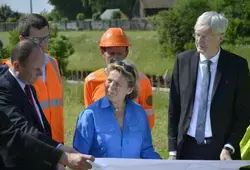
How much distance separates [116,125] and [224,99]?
0.92m

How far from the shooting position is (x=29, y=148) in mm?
3381

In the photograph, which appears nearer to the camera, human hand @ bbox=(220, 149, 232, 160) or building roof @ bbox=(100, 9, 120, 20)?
human hand @ bbox=(220, 149, 232, 160)

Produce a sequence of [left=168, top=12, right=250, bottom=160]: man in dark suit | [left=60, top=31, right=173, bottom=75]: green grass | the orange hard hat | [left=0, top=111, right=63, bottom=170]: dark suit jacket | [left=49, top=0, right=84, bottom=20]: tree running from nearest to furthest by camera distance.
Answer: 1. [left=0, top=111, right=63, bottom=170]: dark suit jacket
2. [left=168, top=12, right=250, bottom=160]: man in dark suit
3. the orange hard hat
4. [left=60, top=31, right=173, bottom=75]: green grass
5. [left=49, top=0, right=84, bottom=20]: tree

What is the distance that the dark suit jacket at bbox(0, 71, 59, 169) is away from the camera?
3.47 meters

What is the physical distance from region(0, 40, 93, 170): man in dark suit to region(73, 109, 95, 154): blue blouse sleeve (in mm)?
387

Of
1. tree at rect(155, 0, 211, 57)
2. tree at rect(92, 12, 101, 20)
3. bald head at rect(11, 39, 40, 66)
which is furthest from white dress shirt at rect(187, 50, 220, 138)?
A: tree at rect(92, 12, 101, 20)

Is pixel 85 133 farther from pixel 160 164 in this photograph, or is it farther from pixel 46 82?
pixel 46 82

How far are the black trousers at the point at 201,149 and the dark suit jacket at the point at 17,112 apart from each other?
4.32ft

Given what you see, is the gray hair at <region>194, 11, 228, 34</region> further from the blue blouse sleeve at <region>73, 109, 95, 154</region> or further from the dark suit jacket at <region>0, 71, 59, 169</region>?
the dark suit jacket at <region>0, 71, 59, 169</region>

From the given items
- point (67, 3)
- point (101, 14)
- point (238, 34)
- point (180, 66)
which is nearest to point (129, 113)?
point (180, 66)

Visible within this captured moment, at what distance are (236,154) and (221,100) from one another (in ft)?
1.61

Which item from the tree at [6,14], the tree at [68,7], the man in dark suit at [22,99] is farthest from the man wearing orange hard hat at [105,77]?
the tree at [68,7]

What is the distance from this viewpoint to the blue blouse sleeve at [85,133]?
4.04 meters

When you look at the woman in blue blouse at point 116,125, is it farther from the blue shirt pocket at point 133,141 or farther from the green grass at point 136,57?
the green grass at point 136,57
